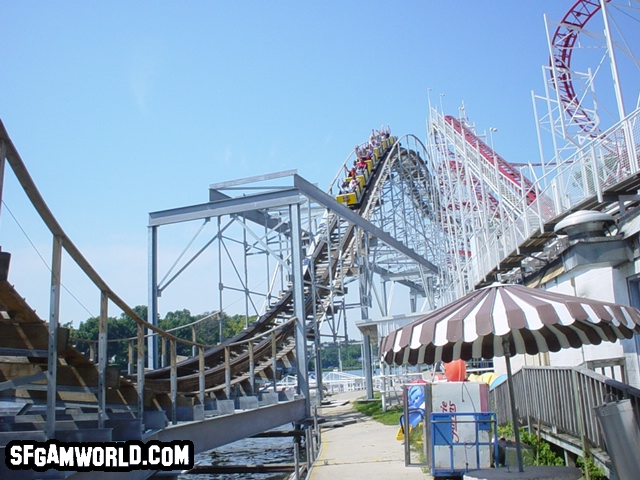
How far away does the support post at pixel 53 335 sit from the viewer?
5316 mm

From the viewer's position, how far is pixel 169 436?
8234mm

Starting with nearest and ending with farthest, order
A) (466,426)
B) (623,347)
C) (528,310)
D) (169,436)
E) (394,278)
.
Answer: (528,310), (466,426), (169,436), (623,347), (394,278)

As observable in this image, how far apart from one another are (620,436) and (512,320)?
4.60 ft

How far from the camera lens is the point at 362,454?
10141 mm

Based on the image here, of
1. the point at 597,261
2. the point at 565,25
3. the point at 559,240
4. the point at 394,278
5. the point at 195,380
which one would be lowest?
the point at 195,380

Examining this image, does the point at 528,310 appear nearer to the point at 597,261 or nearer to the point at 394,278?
the point at 597,261

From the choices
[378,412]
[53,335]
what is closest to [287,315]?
[378,412]

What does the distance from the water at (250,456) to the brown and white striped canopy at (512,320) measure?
8092 millimetres

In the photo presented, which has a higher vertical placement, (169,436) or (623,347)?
(623,347)

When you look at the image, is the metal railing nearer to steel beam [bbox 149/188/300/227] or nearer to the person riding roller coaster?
steel beam [bbox 149/188/300/227]

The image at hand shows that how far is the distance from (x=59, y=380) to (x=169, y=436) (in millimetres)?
2218

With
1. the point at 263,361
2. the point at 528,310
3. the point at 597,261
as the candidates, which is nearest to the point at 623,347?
the point at 597,261

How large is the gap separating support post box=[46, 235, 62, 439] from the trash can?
4530 mm

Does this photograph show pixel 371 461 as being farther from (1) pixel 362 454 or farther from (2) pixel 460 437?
(2) pixel 460 437
